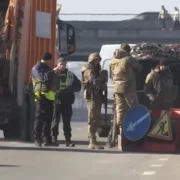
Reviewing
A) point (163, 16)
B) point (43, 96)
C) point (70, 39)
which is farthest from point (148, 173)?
point (163, 16)

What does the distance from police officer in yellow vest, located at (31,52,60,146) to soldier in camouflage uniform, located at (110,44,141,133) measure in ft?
3.79

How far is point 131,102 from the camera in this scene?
1800 cm

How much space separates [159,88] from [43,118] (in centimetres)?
241

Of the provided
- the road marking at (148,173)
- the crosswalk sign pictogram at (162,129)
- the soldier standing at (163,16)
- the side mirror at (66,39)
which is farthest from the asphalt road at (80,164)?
the soldier standing at (163,16)

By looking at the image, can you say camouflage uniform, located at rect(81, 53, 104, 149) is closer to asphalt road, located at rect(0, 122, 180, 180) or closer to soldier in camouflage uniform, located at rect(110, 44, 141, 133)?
soldier in camouflage uniform, located at rect(110, 44, 141, 133)

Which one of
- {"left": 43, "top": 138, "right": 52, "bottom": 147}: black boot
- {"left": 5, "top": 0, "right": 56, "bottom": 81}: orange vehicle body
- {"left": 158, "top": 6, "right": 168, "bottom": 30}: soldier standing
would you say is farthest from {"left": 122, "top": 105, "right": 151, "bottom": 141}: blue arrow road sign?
{"left": 158, "top": 6, "right": 168, "bottom": 30}: soldier standing

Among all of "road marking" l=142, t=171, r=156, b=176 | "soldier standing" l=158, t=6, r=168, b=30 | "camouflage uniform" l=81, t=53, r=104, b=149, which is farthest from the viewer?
"soldier standing" l=158, t=6, r=168, b=30

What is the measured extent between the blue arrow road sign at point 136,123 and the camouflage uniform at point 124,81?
6.2 inches

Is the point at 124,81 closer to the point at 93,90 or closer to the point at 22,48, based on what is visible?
the point at 93,90

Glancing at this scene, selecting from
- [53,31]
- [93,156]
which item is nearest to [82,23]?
[53,31]

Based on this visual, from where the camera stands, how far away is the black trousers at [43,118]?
18.3 metres

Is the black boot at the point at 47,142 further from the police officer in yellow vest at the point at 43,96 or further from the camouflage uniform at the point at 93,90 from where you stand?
the camouflage uniform at the point at 93,90

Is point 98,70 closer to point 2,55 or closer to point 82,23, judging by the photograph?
point 2,55

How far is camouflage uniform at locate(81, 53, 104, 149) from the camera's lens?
18172 mm
